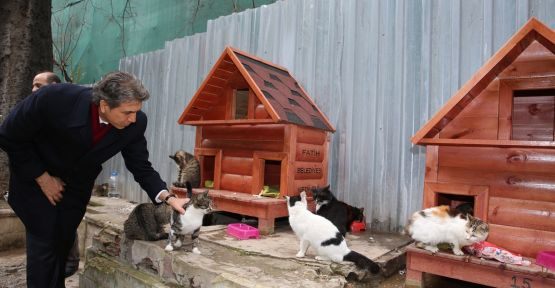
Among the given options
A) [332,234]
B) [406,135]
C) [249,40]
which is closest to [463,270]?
[332,234]

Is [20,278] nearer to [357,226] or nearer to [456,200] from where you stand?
[357,226]

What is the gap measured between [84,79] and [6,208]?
4.64m

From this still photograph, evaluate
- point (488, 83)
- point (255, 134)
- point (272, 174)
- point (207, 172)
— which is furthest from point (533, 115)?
point (207, 172)

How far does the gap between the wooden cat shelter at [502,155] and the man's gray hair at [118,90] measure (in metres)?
1.99

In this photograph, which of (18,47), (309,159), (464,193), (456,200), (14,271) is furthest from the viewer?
(18,47)

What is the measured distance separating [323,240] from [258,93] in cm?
165

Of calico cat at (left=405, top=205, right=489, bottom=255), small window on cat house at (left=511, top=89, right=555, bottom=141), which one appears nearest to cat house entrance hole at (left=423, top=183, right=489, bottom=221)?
calico cat at (left=405, top=205, right=489, bottom=255)

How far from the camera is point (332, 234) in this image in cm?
277

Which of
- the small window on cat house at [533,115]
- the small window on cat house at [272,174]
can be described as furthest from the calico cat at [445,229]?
the small window on cat house at [272,174]

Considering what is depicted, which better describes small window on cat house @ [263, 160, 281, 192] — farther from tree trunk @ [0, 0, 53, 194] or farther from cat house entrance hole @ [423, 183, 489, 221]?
tree trunk @ [0, 0, 53, 194]

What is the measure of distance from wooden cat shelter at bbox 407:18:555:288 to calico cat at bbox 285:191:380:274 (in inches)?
13.9

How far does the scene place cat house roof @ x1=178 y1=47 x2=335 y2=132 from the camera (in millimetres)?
3734

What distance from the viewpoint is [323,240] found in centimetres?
277

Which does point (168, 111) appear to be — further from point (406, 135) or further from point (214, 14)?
point (406, 135)
